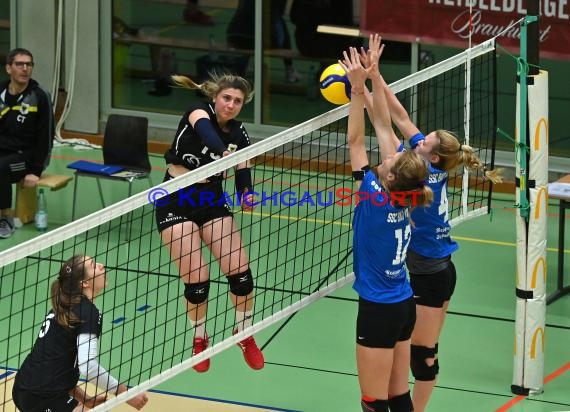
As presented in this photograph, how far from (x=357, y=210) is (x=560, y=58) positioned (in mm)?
6882

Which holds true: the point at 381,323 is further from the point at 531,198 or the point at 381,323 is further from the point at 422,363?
the point at 531,198

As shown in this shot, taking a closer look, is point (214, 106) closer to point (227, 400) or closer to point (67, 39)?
point (227, 400)

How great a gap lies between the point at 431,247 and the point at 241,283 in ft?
4.30

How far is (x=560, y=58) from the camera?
42.9ft

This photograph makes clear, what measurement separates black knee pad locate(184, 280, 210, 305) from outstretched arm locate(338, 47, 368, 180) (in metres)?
1.43

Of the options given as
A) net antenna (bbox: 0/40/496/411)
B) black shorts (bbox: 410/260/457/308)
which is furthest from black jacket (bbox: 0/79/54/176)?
black shorts (bbox: 410/260/457/308)

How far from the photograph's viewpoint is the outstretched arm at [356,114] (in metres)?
7.00

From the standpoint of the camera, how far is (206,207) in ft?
25.7

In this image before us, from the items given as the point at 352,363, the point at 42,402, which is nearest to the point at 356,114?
the point at 42,402

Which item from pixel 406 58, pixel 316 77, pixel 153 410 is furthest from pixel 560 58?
pixel 153 410

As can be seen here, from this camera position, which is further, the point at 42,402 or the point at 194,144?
the point at 194,144

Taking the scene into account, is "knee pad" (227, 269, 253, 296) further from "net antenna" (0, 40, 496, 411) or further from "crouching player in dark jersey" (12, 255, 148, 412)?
"crouching player in dark jersey" (12, 255, 148, 412)

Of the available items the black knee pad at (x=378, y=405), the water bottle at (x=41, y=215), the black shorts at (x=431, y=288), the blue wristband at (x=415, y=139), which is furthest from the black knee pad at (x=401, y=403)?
the water bottle at (x=41, y=215)

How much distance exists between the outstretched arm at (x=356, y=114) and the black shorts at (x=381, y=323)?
2.60 feet
